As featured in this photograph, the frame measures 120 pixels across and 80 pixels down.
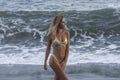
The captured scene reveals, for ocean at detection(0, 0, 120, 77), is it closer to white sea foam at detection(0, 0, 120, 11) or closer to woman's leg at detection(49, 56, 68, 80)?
white sea foam at detection(0, 0, 120, 11)

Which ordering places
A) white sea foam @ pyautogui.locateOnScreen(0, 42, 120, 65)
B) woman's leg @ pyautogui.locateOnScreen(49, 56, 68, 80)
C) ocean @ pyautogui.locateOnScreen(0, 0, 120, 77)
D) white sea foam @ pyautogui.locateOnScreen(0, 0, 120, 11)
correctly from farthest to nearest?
white sea foam @ pyautogui.locateOnScreen(0, 0, 120, 11)
ocean @ pyautogui.locateOnScreen(0, 0, 120, 77)
white sea foam @ pyautogui.locateOnScreen(0, 42, 120, 65)
woman's leg @ pyautogui.locateOnScreen(49, 56, 68, 80)

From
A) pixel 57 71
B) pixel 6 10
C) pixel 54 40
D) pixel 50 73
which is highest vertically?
pixel 54 40

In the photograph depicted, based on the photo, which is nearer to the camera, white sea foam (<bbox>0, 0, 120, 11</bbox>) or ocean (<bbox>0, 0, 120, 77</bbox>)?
ocean (<bbox>0, 0, 120, 77</bbox>)

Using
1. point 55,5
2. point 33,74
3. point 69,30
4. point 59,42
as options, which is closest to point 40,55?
point 33,74

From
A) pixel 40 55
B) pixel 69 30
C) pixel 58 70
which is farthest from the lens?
pixel 69 30

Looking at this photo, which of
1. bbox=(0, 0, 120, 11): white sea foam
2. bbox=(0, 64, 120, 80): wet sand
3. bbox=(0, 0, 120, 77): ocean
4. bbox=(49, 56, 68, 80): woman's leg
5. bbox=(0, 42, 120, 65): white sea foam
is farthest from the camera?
bbox=(0, 0, 120, 11): white sea foam

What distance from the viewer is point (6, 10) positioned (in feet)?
80.3

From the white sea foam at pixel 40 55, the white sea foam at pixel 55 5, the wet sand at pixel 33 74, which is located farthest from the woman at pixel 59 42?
the white sea foam at pixel 55 5

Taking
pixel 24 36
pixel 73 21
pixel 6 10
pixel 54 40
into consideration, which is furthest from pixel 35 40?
pixel 54 40

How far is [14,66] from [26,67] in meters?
0.42

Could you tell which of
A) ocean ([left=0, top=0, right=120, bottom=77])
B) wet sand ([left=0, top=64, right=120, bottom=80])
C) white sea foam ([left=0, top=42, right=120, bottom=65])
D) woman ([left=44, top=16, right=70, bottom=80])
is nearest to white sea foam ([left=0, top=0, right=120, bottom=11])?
ocean ([left=0, top=0, right=120, bottom=77])

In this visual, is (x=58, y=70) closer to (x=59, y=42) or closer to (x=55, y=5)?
(x=59, y=42)

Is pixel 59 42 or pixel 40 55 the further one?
pixel 40 55

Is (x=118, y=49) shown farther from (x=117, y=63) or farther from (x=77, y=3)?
(x=77, y=3)
